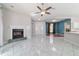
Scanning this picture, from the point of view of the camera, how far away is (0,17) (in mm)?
5098

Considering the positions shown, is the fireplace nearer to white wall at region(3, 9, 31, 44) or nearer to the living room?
the living room

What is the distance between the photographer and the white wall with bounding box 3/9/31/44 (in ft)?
20.4

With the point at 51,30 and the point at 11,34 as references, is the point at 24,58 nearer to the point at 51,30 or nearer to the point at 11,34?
the point at 11,34

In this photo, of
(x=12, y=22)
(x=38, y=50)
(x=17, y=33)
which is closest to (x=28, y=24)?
(x=17, y=33)

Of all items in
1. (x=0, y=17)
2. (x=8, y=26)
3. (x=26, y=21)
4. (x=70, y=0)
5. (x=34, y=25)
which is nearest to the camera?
(x=70, y=0)

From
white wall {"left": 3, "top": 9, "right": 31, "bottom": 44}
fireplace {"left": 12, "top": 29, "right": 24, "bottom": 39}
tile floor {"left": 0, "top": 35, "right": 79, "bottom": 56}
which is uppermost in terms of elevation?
white wall {"left": 3, "top": 9, "right": 31, "bottom": 44}

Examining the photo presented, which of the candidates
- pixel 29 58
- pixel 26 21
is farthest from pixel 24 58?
pixel 26 21

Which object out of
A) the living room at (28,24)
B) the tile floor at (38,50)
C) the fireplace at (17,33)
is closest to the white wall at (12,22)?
the living room at (28,24)

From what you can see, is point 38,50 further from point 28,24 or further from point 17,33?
point 28,24

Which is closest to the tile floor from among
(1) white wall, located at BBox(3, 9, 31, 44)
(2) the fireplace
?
(1) white wall, located at BBox(3, 9, 31, 44)

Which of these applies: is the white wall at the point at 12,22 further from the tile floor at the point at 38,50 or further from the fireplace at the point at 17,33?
the tile floor at the point at 38,50

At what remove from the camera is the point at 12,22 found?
7168mm

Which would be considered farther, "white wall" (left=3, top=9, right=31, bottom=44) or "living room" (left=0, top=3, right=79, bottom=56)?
"white wall" (left=3, top=9, right=31, bottom=44)

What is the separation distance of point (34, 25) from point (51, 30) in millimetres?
4528
